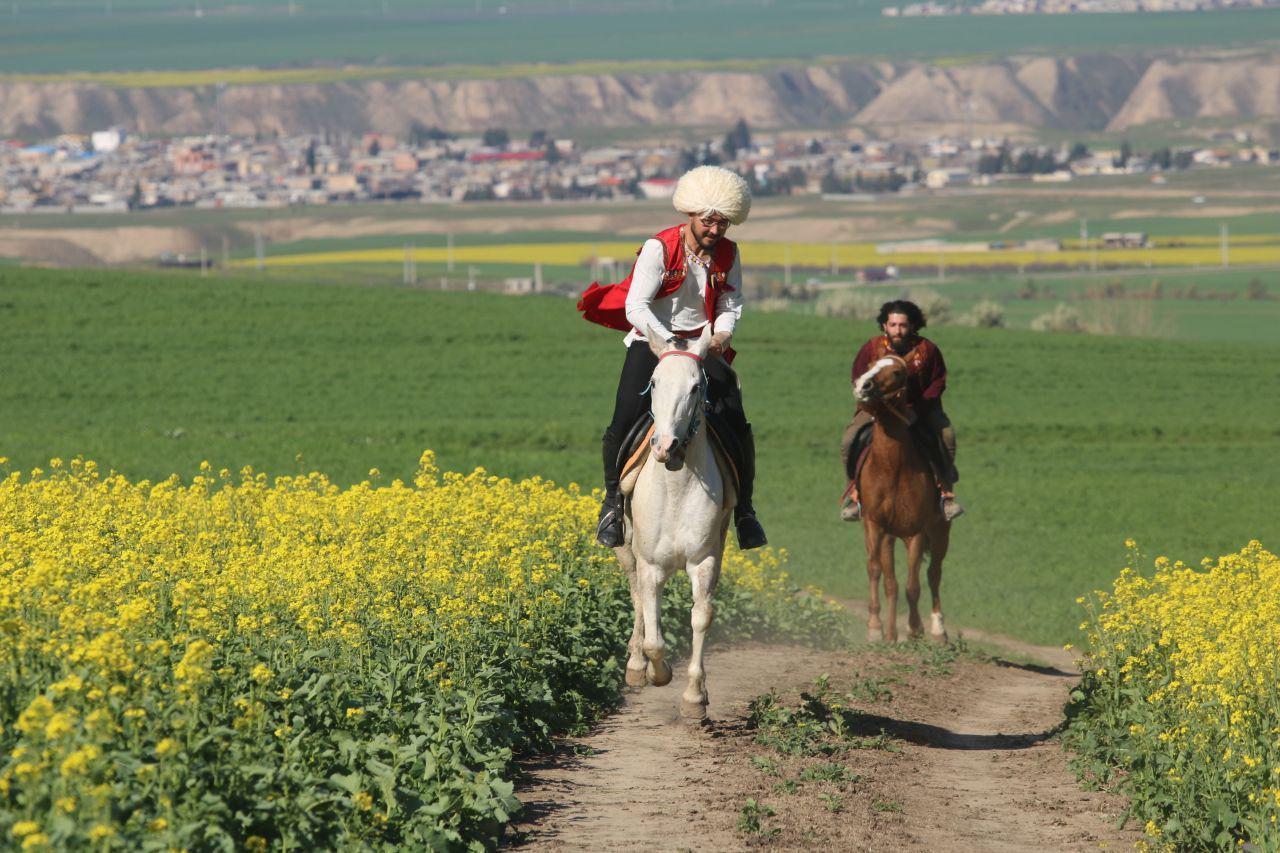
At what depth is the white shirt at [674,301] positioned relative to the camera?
35.9ft

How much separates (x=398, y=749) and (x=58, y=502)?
16.6 ft

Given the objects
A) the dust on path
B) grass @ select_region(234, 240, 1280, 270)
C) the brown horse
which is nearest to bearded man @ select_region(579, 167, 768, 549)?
the dust on path

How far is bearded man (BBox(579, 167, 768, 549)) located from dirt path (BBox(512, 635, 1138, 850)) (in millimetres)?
1534

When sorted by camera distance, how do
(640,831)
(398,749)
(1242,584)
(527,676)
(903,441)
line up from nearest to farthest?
(398,749), (640,831), (527,676), (1242,584), (903,441)

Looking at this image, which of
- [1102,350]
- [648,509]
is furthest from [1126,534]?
[1102,350]

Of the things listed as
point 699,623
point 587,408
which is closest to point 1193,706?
→ point 699,623

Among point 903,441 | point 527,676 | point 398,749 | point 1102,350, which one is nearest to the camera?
point 398,749

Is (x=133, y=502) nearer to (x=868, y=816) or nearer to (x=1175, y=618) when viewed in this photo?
(x=868, y=816)

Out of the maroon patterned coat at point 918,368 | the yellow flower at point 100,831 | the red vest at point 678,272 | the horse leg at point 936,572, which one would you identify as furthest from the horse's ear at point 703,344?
the horse leg at point 936,572

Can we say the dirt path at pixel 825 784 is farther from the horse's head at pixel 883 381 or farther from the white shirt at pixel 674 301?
the horse's head at pixel 883 381

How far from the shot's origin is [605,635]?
12414 millimetres

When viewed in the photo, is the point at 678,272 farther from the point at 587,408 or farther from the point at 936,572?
the point at 587,408

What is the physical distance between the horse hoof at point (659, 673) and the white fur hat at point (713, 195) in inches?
109

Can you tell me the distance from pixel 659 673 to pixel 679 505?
3.72ft
